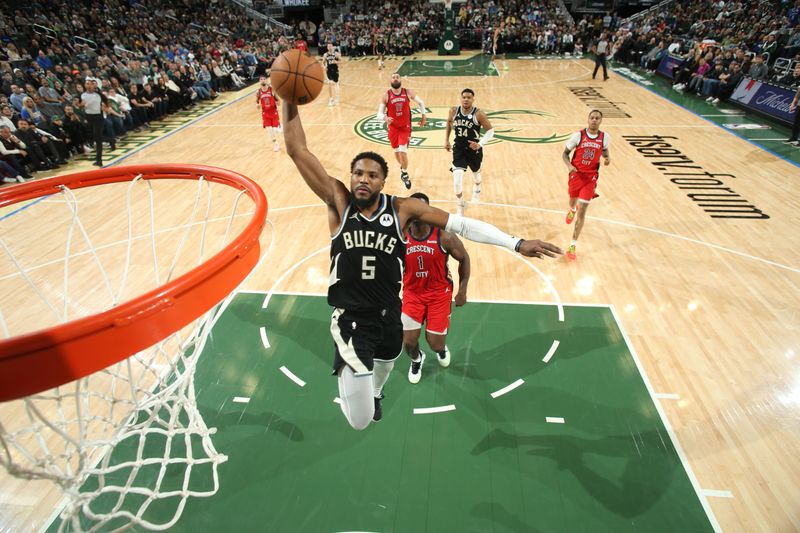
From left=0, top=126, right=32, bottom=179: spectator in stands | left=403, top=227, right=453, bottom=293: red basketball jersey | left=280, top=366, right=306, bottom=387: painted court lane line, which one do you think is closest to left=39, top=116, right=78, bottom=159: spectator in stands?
left=0, top=126, right=32, bottom=179: spectator in stands

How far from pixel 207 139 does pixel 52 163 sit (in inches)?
139

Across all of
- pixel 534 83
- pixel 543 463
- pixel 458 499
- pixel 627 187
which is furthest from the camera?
pixel 534 83

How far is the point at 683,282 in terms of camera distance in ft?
→ 20.0

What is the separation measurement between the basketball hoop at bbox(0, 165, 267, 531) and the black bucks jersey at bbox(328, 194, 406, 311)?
1.83 feet

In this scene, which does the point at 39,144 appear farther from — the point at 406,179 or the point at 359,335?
the point at 359,335

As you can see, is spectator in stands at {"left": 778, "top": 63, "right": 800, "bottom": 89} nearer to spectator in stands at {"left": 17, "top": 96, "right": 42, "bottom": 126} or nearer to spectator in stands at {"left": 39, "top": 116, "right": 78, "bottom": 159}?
spectator in stands at {"left": 39, "top": 116, "right": 78, "bottom": 159}

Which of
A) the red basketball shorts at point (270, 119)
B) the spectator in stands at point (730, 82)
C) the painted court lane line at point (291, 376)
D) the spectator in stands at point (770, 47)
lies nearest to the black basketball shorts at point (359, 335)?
the painted court lane line at point (291, 376)

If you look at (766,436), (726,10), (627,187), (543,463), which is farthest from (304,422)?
(726,10)

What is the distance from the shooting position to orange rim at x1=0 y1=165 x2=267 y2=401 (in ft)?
5.52

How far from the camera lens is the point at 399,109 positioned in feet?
28.6

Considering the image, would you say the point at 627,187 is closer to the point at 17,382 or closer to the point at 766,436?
the point at 766,436

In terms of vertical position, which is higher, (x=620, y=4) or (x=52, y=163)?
(x=620, y=4)

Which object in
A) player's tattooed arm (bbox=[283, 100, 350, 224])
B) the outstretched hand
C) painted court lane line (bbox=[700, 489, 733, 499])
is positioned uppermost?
player's tattooed arm (bbox=[283, 100, 350, 224])

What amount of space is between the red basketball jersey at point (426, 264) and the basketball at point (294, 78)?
56.2 inches
